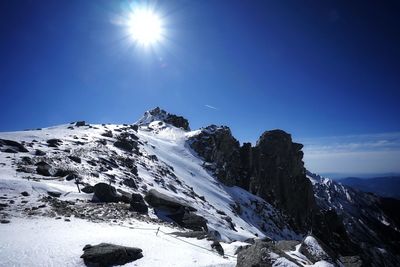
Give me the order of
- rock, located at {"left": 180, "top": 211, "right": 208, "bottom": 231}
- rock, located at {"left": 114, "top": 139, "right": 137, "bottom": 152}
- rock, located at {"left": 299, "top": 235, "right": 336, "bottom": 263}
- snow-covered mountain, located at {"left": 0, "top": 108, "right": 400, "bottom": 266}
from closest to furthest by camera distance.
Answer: snow-covered mountain, located at {"left": 0, "top": 108, "right": 400, "bottom": 266}
rock, located at {"left": 299, "top": 235, "right": 336, "bottom": 263}
rock, located at {"left": 180, "top": 211, "right": 208, "bottom": 231}
rock, located at {"left": 114, "top": 139, "right": 137, "bottom": 152}

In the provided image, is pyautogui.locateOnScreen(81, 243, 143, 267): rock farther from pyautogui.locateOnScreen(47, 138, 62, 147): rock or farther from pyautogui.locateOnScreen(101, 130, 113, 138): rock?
pyautogui.locateOnScreen(101, 130, 113, 138): rock

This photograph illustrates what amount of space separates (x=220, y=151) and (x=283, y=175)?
34826mm

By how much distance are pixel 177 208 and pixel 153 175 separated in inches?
819

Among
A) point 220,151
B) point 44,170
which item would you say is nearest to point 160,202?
point 44,170

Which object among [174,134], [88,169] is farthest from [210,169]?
[88,169]

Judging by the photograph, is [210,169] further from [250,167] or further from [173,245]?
[173,245]

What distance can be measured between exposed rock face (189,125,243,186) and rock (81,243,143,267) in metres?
71.8

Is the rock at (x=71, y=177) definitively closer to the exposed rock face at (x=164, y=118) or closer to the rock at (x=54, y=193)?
the rock at (x=54, y=193)

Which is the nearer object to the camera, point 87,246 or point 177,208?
point 87,246

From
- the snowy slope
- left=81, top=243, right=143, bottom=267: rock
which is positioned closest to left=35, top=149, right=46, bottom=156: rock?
the snowy slope

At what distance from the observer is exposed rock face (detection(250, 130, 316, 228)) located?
10900 cm

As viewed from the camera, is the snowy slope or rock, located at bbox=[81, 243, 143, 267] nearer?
rock, located at bbox=[81, 243, 143, 267]

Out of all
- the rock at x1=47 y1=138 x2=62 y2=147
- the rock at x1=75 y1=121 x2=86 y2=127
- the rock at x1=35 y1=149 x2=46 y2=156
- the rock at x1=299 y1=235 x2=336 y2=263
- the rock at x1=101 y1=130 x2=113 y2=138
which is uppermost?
the rock at x1=75 y1=121 x2=86 y2=127

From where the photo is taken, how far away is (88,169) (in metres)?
32.3
